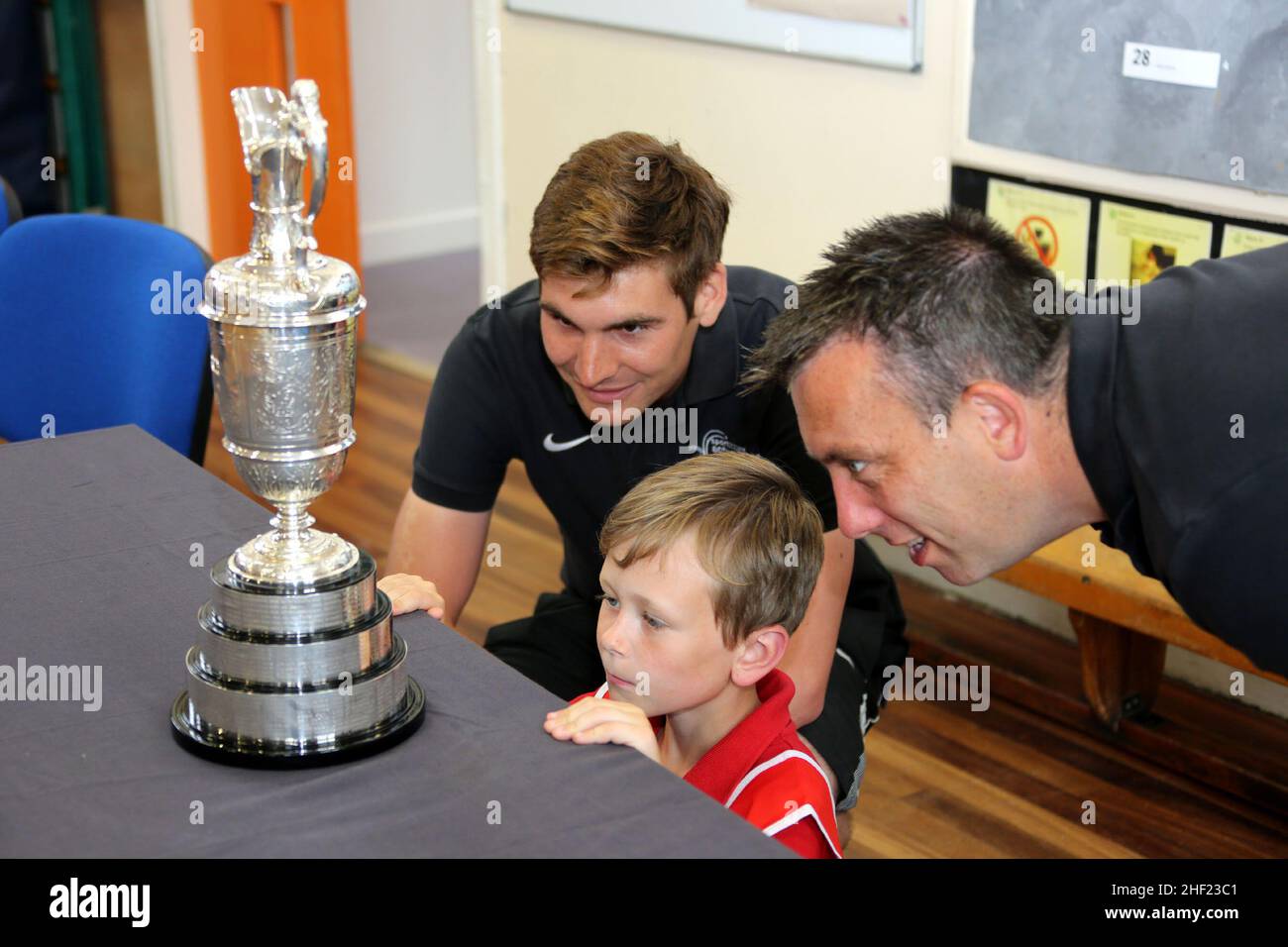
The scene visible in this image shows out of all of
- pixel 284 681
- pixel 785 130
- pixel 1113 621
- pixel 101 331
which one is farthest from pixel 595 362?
pixel 785 130

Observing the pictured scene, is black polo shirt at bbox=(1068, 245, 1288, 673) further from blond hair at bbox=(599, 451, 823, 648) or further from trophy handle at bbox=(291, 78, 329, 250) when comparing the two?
trophy handle at bbox=(291, 78, 329, 250)

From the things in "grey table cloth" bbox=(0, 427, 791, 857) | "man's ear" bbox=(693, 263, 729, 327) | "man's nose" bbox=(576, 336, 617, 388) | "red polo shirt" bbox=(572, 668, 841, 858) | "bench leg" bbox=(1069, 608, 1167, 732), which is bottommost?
"bench leg" bbox=(1069, 608, 1167, 732)

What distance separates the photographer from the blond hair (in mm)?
1573

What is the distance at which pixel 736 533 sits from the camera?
1.58 metres

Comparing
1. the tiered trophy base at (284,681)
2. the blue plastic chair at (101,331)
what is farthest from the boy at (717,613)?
the blue plastic chair at (101,331)

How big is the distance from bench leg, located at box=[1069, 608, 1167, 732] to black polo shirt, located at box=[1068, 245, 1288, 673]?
4.78 ft

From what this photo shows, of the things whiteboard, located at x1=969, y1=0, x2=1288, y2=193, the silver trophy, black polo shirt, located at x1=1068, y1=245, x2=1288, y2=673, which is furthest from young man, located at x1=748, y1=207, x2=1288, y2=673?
whiteboard, located at x1=969, y1=0, x2=1288, y2=193

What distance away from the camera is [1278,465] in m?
1.21

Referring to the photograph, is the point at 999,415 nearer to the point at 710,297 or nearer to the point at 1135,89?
the point at 710,297
